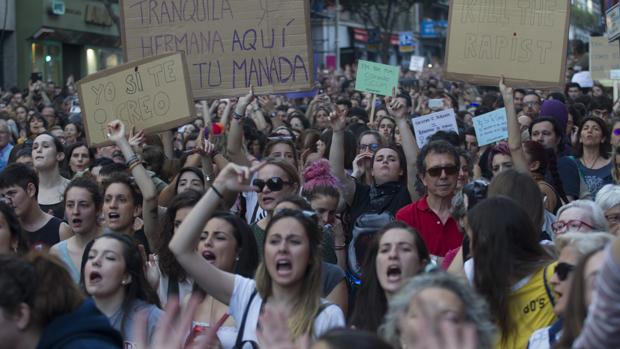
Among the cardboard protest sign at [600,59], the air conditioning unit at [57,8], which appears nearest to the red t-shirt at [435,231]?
the cardboard protest sign at [600,59]

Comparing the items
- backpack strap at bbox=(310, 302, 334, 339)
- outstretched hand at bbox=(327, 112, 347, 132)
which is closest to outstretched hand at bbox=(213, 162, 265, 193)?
backpack strap at bbox=(310, 302, 334, 339)

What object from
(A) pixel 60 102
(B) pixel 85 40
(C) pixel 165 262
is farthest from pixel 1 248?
(B) pixel 85 40

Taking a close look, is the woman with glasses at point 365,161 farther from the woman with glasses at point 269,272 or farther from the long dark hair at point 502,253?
the long dark hair at point 502,253

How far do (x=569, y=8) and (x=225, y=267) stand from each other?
4508 mm

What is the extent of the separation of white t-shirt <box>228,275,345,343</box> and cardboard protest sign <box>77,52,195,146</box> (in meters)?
3.78

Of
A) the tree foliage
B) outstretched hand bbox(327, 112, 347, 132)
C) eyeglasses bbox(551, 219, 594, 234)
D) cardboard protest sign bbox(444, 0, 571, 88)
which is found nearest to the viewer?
eyeglasses bbox(551, 219, 594, 234)

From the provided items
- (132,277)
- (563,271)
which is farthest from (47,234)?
(563,271)

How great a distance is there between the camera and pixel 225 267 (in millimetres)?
5500

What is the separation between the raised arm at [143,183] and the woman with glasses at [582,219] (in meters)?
2.49

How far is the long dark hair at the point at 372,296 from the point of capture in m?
4.78

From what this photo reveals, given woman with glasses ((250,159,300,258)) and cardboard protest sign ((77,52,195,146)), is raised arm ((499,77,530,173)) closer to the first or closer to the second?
woman with glasses ((250,159,300,258))

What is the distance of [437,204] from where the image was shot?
6707mm

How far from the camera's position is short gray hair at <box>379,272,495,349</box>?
354 centimetres

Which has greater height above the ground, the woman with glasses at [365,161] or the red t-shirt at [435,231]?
the woman with glasses at [365,161]
